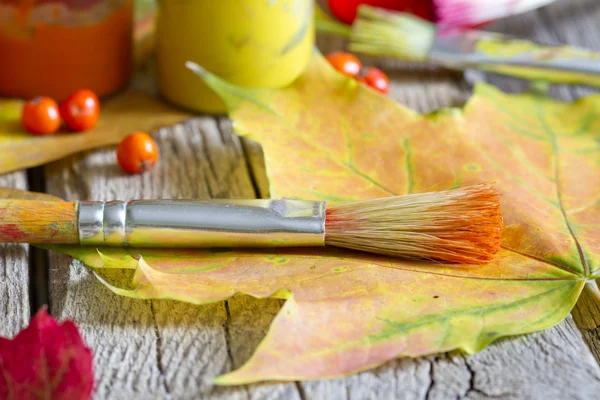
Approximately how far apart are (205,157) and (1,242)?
0.83 ft

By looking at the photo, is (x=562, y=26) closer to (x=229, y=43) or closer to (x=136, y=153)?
(x=229, y=43)

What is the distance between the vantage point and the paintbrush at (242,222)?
611mm

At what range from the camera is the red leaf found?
0.49 meters

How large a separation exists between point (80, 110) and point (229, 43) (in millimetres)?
179

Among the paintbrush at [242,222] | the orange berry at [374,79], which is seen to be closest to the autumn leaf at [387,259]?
the paintbrush at [242,222]

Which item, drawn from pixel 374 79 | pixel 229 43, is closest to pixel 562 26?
pixel 374 79

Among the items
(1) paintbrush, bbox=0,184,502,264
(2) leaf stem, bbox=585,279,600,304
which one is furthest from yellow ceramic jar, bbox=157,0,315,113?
(2) leaf stem, bbox=585,279,600,304

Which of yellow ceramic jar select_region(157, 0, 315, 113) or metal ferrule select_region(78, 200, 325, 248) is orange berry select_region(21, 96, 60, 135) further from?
metal ferrule select_region(78, 200, 325, 248)

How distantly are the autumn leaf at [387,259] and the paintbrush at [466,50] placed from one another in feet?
0.32

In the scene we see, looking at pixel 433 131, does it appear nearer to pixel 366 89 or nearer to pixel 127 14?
pixel 366 89

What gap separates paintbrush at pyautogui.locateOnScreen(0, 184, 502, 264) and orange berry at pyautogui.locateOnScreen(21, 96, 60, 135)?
9.2 inches

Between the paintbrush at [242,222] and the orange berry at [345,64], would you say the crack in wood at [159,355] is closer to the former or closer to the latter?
the paintbrush at [242,222]

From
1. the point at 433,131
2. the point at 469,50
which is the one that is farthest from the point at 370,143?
the point at 469,50

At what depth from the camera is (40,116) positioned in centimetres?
84
